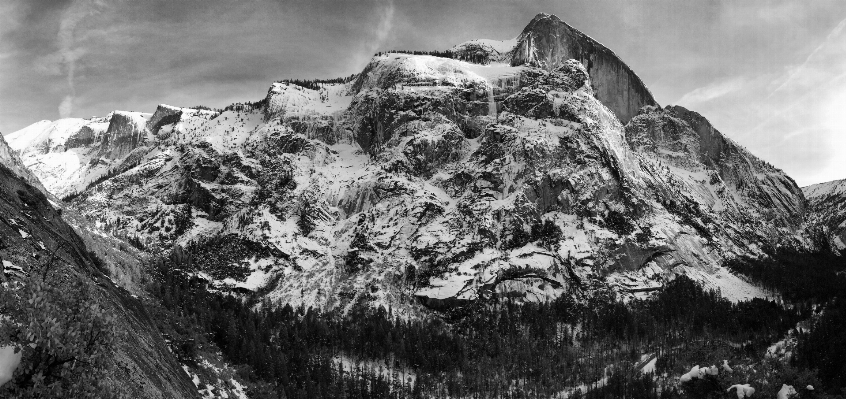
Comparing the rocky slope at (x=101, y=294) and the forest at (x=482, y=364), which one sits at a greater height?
the rocky slope at (x=101, y=294)

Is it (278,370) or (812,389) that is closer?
(812,389)

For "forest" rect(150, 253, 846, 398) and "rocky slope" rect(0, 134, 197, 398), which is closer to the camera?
"rocky slope" rect(0, 134, 197, 398)

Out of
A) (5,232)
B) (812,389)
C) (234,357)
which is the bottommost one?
(812,389)

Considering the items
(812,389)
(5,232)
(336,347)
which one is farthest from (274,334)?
(5,232)

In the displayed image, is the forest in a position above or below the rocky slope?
below

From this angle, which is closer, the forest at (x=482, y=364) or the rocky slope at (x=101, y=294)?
the rocky slope at (x=101, y=294)

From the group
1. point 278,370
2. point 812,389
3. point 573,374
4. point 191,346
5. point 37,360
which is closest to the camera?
point 37,360

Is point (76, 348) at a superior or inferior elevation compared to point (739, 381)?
superior

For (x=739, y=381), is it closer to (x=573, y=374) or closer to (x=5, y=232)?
(x=573, y=374)
